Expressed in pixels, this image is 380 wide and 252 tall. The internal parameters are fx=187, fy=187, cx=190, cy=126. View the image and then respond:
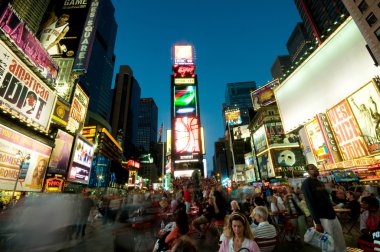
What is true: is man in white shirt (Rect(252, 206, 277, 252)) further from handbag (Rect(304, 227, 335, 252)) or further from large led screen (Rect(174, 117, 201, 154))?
large led screen (Rect(174, 117, 201, 154))

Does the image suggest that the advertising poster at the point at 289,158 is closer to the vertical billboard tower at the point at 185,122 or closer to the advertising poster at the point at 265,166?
the advertising poster at the point at 265,166

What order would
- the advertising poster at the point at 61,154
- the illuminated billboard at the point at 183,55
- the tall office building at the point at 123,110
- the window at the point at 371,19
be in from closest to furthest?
1. the advertising poster at the point at 61,154
2. the window at the point at 371,19
3. the illuminated billboard at the point at 183,55
4. the tall office building at the point at 123,110

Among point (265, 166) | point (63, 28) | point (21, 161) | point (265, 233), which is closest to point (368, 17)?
point (265, 166)

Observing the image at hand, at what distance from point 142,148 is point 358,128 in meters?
195

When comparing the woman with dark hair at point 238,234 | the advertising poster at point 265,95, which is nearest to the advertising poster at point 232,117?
the advertising poster at point 265,95

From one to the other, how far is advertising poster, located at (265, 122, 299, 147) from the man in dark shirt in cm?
3766

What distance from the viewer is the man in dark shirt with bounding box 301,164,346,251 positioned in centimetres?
367

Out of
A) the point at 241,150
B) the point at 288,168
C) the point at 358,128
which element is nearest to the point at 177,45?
the point at 288,168

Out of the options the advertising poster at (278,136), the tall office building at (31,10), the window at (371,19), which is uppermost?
the tall office building at (31,10)

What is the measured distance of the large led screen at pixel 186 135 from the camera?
3619 cm

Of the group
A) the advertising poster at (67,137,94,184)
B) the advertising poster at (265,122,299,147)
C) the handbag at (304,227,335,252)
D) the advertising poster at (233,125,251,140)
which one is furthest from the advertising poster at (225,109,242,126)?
the handbag at (304,227,335,252)

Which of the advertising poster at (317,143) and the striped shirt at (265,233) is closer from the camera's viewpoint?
the striped shirt at (265,233)

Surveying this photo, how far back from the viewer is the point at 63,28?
22828mm

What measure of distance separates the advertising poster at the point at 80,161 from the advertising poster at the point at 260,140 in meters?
34.0
